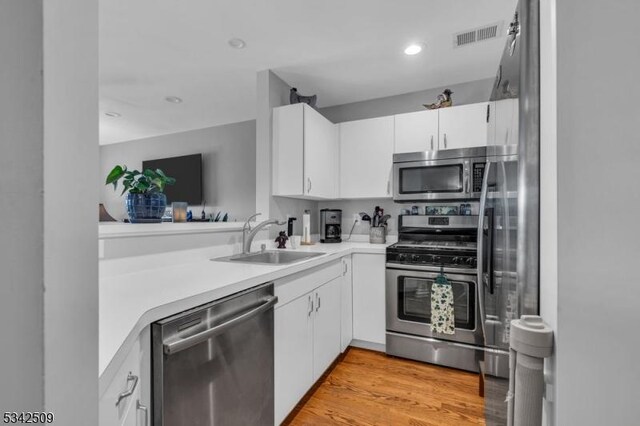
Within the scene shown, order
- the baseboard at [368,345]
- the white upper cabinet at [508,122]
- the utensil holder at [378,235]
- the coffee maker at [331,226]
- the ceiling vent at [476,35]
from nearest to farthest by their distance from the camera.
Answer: the white upper cabinet at [508,122]
the ceiling vent at [476,35]
the baseboard at [368,345]
the utensil holder at [378,235]
the coffee maker at [331,226]

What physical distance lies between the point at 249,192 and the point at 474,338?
3431 millimetres

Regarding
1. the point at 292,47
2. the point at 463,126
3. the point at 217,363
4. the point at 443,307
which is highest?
the point at 292,47

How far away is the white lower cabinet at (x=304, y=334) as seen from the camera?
1.52 meters

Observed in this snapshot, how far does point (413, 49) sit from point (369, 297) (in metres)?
2.06

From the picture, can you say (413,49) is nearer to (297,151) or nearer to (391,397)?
(297,151)

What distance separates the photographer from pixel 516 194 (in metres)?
0.75

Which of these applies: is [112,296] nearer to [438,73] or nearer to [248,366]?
[248,366]

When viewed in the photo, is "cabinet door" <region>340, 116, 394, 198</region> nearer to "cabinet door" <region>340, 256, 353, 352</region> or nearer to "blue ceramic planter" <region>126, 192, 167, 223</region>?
"cabinet door" <region>340, 256, 353, 352</region>

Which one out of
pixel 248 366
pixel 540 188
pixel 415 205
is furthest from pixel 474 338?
pixel 540 188

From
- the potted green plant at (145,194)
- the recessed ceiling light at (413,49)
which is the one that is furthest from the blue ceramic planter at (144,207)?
the recessed ceiling light at (413,49)

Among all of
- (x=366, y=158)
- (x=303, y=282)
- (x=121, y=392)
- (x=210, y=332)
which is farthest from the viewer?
(x=366, y=158)

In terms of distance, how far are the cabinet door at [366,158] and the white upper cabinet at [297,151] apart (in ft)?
1.37

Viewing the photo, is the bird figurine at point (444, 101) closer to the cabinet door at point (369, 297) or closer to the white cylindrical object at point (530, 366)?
the cabinet door at point (369, 297)

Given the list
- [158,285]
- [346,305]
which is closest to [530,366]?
[158,285]
